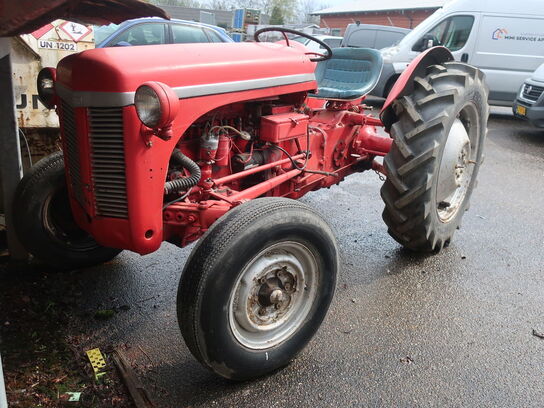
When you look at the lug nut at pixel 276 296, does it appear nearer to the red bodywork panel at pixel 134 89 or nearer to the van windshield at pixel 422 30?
the red bodywork panel at pixel 134 89

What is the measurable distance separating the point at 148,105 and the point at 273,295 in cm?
109

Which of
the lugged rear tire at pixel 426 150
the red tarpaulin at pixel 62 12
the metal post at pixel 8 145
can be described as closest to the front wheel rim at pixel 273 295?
the lugged rear tire at pixel 426 150

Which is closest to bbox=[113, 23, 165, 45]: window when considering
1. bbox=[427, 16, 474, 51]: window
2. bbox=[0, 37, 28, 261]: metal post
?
bbox=[0, 37, 28, 261]: metal post

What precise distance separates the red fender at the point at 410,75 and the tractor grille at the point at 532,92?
5.45 m

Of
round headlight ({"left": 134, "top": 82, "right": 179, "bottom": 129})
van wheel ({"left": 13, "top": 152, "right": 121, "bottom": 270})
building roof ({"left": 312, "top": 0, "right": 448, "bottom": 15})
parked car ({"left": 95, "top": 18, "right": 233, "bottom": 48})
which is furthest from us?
building roof ({"left": 312, "top": 0, "right": 448, "bottom": 15})

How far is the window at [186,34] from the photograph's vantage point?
8102 mm

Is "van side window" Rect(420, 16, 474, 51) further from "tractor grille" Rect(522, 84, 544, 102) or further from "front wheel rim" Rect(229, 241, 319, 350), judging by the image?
"front wheel rim" Rect(229, 241, 319, 350)

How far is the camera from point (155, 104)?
6.36 ft

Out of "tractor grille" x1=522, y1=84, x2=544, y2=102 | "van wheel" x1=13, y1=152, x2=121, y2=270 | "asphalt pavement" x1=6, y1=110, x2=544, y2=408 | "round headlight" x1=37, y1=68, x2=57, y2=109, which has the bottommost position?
"asphalt pavement" x1=6, y1=110, x2=544, y2=408

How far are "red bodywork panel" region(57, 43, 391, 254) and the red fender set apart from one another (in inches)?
23.3

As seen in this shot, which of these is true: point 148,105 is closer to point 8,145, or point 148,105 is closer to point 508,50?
point 8,145

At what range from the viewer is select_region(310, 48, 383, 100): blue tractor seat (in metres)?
4.29

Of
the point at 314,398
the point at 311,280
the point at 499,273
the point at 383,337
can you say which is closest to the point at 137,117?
the point at 311,280

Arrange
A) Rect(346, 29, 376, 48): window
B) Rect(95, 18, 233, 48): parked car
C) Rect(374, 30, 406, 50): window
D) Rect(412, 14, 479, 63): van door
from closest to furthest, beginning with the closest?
1. Rect(95, 18, 233, 48): parked car
2. Rect(412, 14, 479, 63): van door
3. Rect(374, 30, 406, 50): window
4. Rect(346, 29, 376, 48): window
